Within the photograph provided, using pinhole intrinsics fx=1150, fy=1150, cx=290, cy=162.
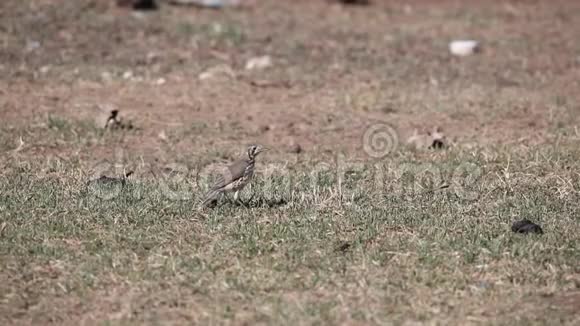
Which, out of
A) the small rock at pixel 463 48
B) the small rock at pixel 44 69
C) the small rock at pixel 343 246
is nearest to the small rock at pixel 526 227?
the small rock at pixel 343 246

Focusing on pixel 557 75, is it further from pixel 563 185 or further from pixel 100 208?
pixel 100 208

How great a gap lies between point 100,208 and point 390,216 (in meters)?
2.12

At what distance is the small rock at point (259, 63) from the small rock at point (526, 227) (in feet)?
21.4

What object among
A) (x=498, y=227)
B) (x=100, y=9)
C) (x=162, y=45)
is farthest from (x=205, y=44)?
(x=498, y=227)

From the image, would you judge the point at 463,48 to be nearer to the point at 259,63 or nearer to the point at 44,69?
the point at 259,63

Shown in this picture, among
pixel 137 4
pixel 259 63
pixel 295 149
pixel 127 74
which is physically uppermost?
pixel 137 4

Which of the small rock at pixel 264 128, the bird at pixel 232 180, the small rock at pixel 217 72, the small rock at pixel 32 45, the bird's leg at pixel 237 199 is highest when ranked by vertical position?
the small rock at pixel 32 45

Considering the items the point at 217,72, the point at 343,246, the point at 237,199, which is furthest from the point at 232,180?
the point at 217,72

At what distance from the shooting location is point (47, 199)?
28.2 ft

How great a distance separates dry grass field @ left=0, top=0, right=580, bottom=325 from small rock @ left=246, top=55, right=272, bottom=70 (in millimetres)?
92

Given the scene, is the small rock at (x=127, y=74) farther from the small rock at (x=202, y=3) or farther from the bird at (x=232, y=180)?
the bird at (x=232, y=180)

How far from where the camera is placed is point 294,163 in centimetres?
1040

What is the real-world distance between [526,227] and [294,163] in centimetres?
299

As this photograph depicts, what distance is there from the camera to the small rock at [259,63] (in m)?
14.0
